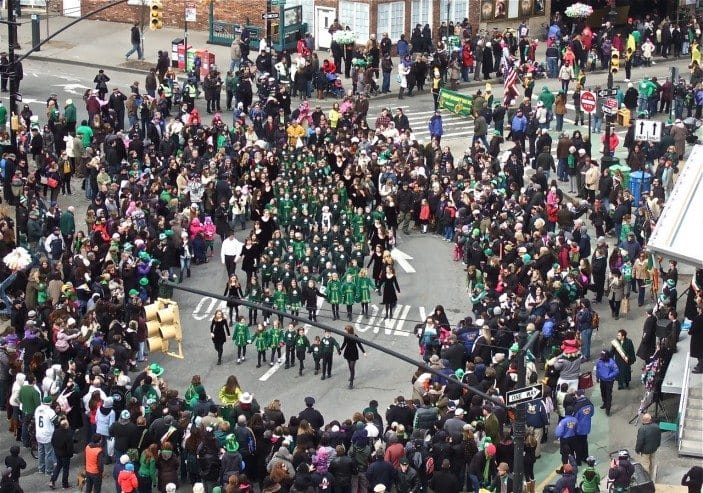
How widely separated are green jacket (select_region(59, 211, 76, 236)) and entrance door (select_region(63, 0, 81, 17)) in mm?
26445

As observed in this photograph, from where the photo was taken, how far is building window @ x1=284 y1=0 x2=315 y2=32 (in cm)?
6269

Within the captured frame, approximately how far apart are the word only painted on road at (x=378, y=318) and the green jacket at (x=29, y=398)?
768 centimetres

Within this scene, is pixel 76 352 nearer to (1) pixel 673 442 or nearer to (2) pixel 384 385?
(2) pixel 384 385

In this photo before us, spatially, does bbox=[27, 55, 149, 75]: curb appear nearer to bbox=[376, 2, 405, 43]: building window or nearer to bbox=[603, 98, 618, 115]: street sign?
bbox=[376, 2, 405, 43]: building window

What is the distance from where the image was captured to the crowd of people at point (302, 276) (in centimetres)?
3078

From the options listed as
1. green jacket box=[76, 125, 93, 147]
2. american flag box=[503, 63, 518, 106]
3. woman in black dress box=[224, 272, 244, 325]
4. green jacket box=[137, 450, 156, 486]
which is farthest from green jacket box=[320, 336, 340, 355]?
american flag box=[503, 63, 518, 106]

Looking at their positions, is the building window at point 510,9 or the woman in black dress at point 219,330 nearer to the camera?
the woman in black dress at point 219,330

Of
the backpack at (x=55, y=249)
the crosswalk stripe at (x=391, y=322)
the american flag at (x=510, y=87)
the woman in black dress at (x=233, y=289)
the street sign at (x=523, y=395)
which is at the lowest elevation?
the crosswalk stripe at (x=391, y=322)

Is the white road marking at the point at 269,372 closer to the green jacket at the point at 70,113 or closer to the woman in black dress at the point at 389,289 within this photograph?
the woman in black dress at the point at 389,289

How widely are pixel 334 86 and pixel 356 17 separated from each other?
5860 mm

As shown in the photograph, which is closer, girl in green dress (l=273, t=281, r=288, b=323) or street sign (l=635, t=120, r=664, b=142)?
girl in green dress (l=273, t=281, r=288, b=323)

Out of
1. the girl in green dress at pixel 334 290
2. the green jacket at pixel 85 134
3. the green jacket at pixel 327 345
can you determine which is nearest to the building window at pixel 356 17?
the green jacket at pixel 85 134

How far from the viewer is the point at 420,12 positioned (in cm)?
6272

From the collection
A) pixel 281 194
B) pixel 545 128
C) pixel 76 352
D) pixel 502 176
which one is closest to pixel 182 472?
pixel 76 352
